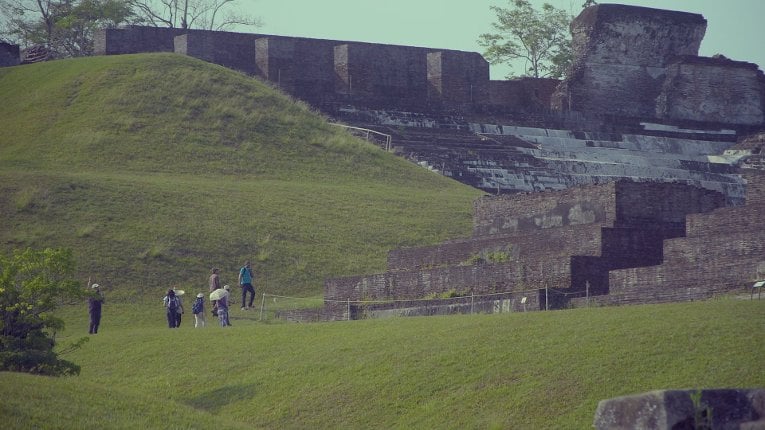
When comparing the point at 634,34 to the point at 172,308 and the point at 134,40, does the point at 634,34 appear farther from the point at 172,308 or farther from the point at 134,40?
the point at 172,308

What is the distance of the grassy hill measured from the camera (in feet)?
76.5

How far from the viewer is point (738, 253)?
16344 mm

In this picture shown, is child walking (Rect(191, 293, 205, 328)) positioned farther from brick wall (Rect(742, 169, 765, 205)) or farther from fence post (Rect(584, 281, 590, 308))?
brick wall (Rect(742, 169, 765, 205))

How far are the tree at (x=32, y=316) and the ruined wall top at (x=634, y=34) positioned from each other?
85.9ft

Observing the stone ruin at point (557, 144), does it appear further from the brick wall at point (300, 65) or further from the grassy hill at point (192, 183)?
the grassy hill at point (192, 183)

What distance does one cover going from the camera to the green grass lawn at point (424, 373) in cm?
1190

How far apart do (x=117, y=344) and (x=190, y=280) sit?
526 cm

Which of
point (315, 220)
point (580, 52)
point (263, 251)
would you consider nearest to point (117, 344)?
point (263, 251)

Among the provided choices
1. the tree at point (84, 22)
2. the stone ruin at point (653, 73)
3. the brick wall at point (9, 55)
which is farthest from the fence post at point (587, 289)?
the tree at point (84, 22)

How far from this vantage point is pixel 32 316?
1442 cm

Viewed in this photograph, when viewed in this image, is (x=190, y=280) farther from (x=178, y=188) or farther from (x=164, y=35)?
(x=164, y=35)

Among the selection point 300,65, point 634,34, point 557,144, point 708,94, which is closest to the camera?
point 557,144

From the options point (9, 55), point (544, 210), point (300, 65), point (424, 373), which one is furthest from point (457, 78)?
point (424, 373)

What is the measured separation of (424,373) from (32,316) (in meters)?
4.01
